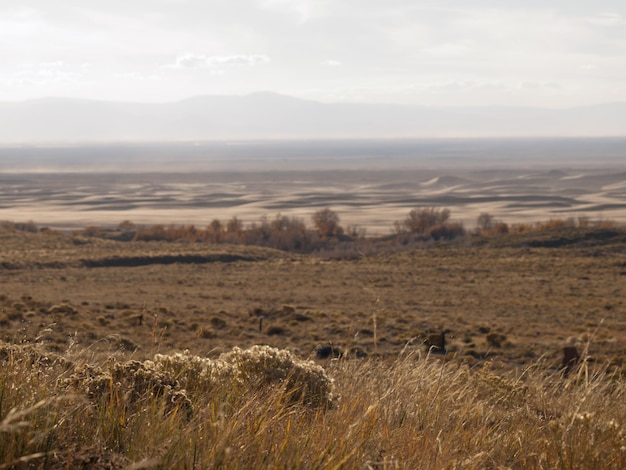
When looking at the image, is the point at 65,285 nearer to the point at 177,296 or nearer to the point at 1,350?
the point at 177,296

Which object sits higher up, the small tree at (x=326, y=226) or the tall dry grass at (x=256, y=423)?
the tall dry grass at (x=256, y=423)

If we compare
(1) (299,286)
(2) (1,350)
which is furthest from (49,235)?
(2) (1,350)

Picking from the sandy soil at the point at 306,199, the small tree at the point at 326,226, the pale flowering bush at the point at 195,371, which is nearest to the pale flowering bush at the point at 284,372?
the pale flowering bush at the point at 195,371

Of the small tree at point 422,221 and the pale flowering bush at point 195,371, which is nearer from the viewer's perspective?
the pale flowering bush at point 195,371

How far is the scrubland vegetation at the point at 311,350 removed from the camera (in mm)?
3502

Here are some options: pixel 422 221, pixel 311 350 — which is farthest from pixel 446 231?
pixel 311 350

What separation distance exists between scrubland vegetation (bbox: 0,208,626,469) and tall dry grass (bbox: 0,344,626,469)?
2 cm

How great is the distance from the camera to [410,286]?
40.6m

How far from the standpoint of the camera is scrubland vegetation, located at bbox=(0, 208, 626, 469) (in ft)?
11.5

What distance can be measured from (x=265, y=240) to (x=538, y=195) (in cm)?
9009

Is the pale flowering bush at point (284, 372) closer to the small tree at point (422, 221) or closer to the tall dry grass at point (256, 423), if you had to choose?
the tall dry grass at point (256, 423)

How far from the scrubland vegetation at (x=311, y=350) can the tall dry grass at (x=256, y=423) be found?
18mm

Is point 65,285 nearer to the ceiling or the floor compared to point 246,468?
nearer to the floor

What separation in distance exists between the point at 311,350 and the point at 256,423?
1577 cm
